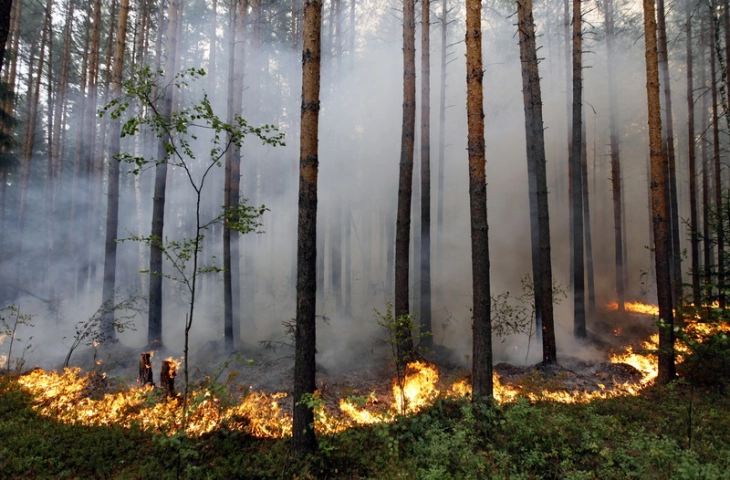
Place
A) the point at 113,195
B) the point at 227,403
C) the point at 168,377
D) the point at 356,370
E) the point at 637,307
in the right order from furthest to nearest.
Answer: the point at 637,307, the point at 113,195, the point at 356,370, the point at 168,377, the point at 227,403

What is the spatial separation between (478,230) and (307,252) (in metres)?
3.42

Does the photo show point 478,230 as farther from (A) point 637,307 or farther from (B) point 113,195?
(A) point 637,307

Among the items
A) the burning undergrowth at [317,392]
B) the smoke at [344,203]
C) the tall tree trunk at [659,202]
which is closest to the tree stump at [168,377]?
the burning undergrowth at [317,392]

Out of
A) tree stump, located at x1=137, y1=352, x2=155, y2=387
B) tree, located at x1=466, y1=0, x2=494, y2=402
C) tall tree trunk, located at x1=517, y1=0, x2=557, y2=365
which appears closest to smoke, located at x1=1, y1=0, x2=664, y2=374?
tall tree trunk, located at x1=517, y1=0, x2=557, y2=365

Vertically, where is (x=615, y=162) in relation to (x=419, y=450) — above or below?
above

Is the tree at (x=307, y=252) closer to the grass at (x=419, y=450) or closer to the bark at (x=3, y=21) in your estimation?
the grass at (x=419, y=450)

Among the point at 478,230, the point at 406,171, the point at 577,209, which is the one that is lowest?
the point at 478,230

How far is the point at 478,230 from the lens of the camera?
6531mm

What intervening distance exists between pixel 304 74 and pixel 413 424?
19.8 ft

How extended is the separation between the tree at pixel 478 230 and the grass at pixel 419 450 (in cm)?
71

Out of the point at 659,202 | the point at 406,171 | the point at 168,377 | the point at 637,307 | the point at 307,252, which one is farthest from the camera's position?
the point at 637,307

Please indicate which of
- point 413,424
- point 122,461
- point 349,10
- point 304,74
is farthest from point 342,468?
point 349,10

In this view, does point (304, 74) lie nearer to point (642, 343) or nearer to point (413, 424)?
point (413, 424)

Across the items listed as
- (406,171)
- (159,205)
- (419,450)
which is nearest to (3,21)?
(159,205)
